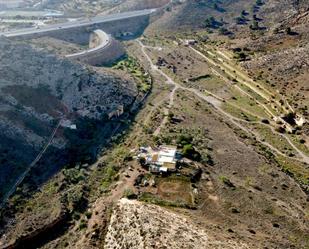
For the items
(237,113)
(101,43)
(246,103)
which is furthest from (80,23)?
(237,113)

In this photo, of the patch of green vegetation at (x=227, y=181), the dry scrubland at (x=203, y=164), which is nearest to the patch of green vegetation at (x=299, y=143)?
Result: the dry scrubland at (x=203, y=164)

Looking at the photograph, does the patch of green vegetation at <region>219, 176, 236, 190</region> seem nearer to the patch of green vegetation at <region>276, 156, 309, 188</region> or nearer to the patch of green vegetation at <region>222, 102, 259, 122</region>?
the patch of green vegetation at <region>276, 156, 309, 188</region>

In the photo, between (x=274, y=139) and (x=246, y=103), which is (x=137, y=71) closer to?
(x=246, y=103)

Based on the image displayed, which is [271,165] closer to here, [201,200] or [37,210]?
[201,200]

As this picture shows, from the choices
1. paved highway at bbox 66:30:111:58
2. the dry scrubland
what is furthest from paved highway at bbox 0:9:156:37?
the dry scrubland

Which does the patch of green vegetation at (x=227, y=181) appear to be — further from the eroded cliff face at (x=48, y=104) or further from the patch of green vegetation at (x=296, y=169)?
the eroded cliff face at (x=48, y=104)

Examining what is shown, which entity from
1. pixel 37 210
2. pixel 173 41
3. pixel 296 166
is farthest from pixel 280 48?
pixel 37 210

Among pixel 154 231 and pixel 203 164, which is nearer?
pixel 154 231
